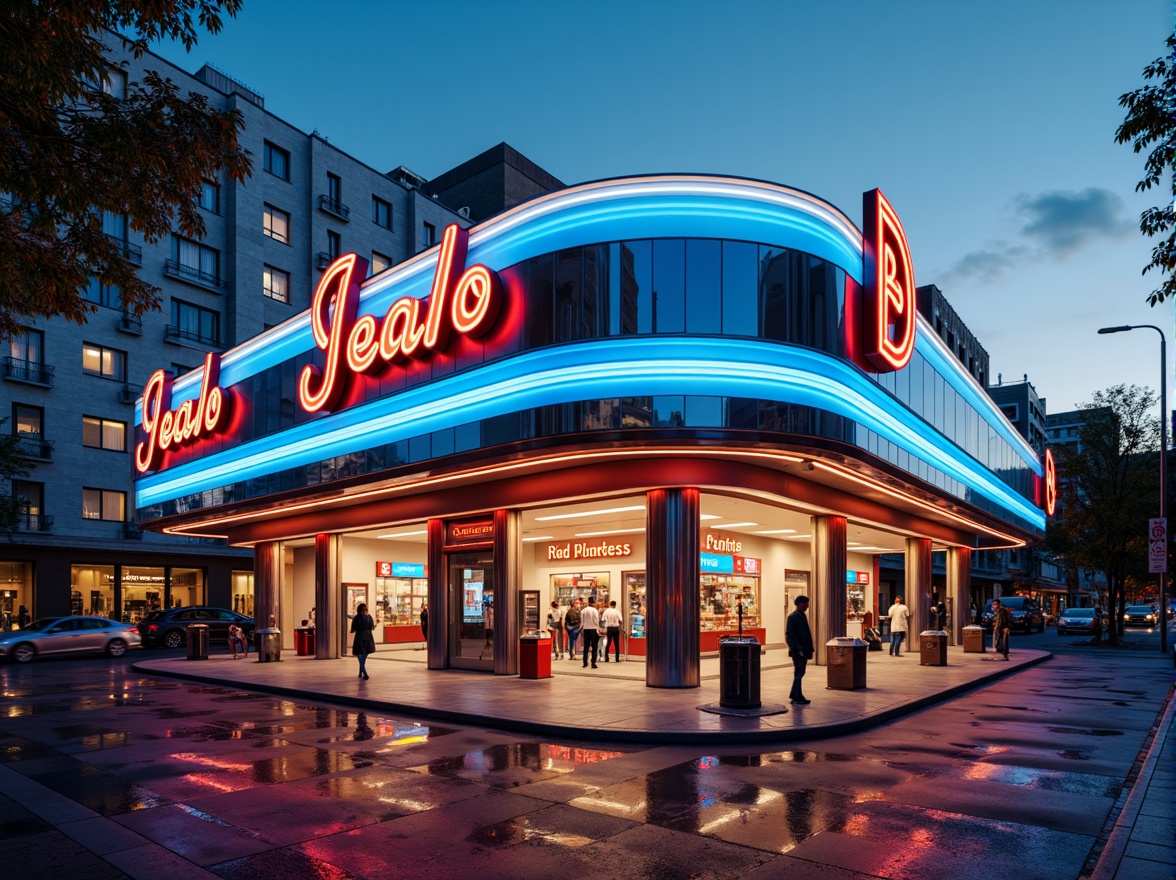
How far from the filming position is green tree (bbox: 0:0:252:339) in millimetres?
8047

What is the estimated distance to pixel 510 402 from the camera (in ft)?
61.5

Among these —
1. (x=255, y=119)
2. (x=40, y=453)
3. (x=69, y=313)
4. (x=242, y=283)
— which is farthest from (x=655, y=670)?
(x=255, y=119)

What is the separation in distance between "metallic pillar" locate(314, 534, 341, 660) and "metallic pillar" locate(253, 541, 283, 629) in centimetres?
456

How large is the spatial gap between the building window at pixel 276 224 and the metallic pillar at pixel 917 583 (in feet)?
129

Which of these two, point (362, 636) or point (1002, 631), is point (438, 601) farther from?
point (1002, 631)

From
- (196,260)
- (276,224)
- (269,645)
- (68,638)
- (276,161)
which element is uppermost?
(276,161)

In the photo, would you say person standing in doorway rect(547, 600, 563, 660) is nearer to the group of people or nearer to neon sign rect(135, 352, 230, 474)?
the group of people

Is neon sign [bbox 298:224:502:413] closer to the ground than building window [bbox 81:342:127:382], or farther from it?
closer to the ground

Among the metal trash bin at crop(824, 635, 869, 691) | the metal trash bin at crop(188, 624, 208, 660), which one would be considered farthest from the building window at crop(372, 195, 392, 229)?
the metal trash bin at crop(824, 635, 869, 691)

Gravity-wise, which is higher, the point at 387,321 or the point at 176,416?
the point at 387,321

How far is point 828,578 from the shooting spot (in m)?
23.0

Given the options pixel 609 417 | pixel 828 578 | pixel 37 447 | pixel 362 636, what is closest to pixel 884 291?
pixel 828 578

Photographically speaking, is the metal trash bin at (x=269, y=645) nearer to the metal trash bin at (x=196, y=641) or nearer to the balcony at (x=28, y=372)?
the metal trash bin at (x=196, y=641)

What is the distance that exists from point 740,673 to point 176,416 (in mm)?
24893
